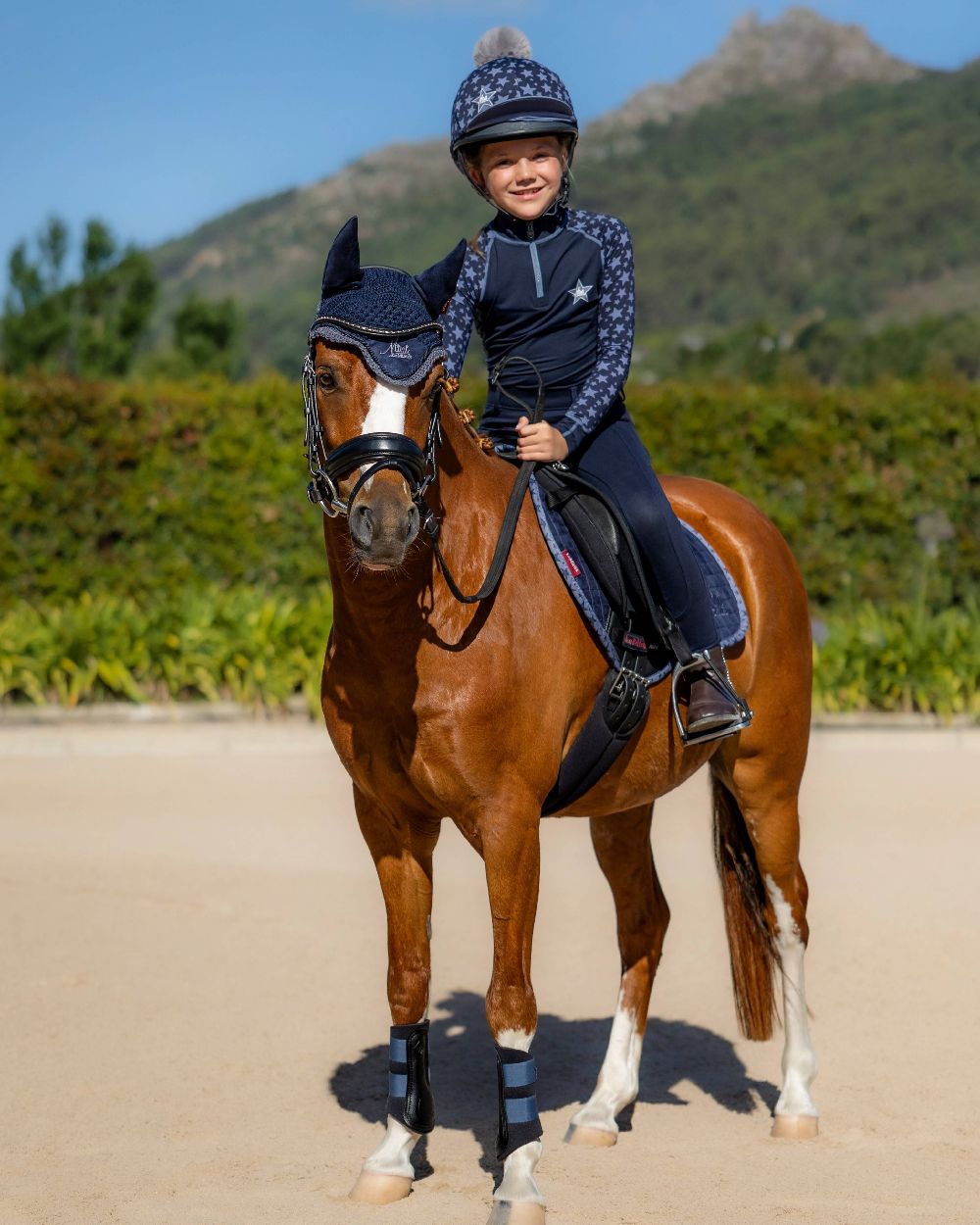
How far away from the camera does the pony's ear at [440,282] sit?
343 centimetres

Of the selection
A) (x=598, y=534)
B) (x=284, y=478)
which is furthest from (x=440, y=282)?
(x=284, y=478)

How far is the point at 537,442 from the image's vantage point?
3734 mm

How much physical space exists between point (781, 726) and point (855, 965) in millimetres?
1848

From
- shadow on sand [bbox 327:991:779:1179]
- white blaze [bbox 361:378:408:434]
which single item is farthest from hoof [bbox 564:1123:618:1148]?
white blaze [bbox 361:378:408:434]

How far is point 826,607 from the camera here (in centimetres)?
1384

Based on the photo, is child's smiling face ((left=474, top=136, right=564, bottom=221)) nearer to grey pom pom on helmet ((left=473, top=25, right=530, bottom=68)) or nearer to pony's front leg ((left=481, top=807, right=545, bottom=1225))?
grey pom pom on helmet ((left=473, top=25, right=530, bottom=68))

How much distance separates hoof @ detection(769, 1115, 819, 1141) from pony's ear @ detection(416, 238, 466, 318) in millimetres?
2731

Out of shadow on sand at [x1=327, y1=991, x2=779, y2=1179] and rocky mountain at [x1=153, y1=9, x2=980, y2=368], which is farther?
rocky mountain at [x1=153, y1=9, x2=980, y2=368]

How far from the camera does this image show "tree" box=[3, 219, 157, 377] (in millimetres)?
36219

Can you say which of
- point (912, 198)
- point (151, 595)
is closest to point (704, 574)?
point (151, 595)

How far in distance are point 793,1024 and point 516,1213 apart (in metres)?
1.49

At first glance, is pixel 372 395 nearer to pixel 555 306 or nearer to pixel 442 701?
pixel 442 701

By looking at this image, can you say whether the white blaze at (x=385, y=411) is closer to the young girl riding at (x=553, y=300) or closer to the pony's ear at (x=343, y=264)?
the pony's ear at (x=343, y=264)

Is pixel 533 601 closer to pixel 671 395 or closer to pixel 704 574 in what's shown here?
pixel 704 574
